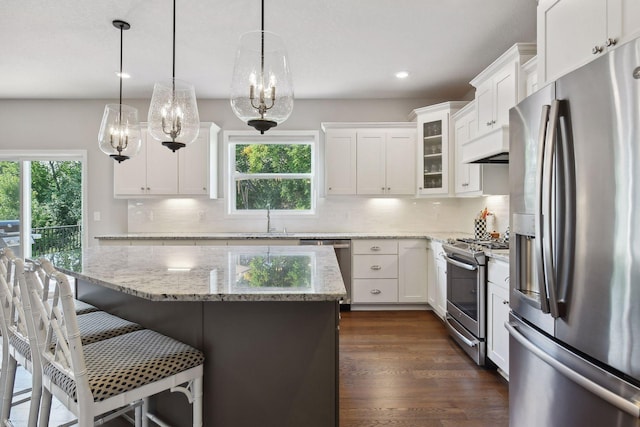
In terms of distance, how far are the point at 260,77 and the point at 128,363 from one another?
132 cm

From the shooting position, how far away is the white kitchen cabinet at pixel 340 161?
4.16m

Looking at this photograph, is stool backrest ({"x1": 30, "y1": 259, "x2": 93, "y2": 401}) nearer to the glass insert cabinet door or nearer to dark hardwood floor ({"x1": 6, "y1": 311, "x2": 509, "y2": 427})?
dark hardwood floor ({"x1": 6, "y1": 311, "x2": 509, "y2": 427})

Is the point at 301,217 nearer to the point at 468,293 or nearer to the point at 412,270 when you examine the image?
the point at 412,270

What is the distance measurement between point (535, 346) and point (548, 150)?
2.52ft

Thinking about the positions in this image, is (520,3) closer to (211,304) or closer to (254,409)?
(211,304)

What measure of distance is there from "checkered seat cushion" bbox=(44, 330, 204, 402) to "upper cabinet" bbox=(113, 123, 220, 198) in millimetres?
2939

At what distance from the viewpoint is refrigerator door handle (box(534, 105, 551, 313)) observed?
1251mm

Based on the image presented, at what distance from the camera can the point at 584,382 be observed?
43.8 inches

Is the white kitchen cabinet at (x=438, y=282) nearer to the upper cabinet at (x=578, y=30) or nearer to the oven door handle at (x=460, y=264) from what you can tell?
the oven door handle at (x=460, y=264)

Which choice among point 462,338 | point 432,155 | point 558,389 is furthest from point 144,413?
point 432,155

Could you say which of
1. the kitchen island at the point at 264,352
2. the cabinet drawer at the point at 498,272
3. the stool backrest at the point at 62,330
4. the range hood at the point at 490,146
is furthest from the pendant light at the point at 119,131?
the cabinet drawer at the point at 498,272

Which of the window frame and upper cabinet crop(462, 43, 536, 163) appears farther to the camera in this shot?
the window frame

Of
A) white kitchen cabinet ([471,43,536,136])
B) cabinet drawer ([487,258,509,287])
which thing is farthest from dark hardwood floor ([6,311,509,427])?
white kitchen cabinet ([471,43,536,136])

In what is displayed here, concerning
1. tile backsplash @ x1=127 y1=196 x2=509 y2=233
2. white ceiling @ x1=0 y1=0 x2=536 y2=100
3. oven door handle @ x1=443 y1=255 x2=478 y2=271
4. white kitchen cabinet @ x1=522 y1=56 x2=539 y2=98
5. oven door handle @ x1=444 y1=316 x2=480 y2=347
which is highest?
white ceiling @ x1=0 y1=0 x2=536 y2=100
